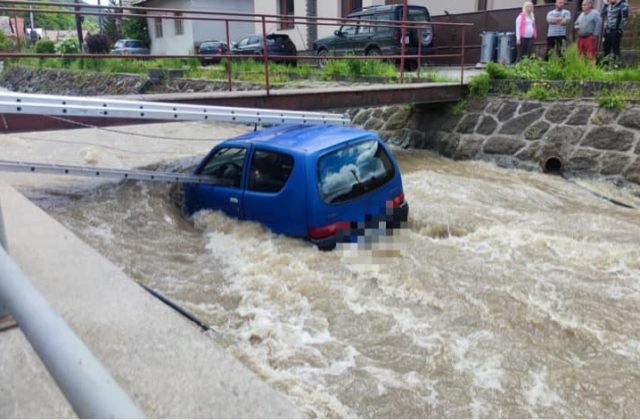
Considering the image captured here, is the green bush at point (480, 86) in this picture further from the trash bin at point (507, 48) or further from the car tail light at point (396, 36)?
the car tail light at point (396, 36)

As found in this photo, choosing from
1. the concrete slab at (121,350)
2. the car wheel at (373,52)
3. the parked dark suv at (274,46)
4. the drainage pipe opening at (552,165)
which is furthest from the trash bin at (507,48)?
the concrete slab at (121,350)

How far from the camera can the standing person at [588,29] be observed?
12.1 meters

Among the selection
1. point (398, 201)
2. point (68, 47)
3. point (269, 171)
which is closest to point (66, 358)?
point (269, 171)

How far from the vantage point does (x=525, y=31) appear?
13797 millimetres

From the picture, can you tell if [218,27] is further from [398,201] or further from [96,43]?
[398,201]

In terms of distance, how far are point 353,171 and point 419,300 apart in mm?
1535

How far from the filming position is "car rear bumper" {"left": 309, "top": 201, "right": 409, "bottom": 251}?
563 cm

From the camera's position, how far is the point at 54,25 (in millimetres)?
91938

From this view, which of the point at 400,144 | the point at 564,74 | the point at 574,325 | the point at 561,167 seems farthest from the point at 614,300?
the point at 400,144

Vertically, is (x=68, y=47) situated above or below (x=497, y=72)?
above

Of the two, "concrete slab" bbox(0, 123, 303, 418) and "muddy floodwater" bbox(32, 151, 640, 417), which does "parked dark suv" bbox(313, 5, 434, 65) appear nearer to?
"muddy floodwater" bbox(32, 151, 640, 417)

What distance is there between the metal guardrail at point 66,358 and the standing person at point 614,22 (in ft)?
42.5

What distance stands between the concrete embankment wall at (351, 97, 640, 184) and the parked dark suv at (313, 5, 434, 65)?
4488mm

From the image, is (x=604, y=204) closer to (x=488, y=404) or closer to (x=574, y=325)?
(x=574, y=325)
